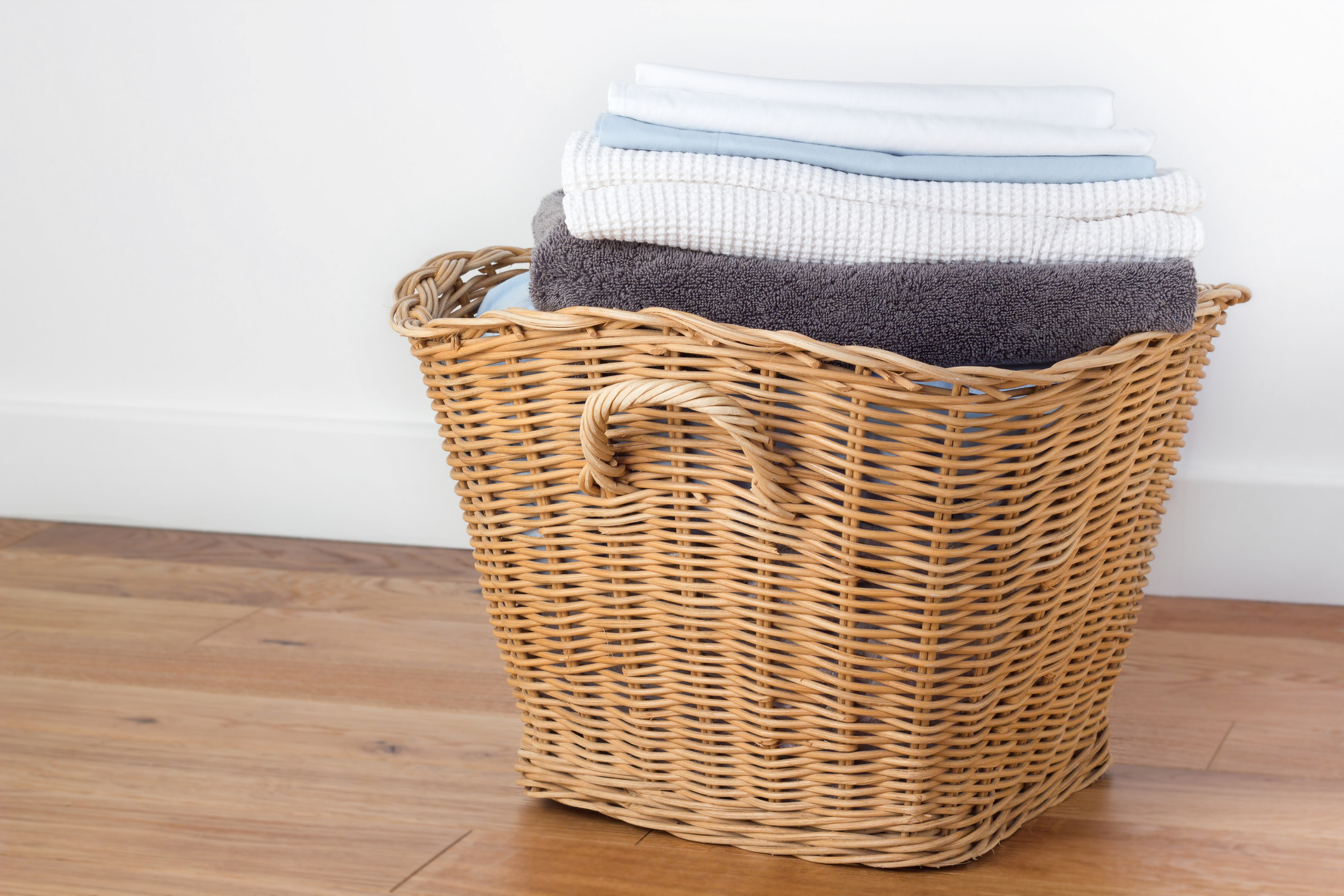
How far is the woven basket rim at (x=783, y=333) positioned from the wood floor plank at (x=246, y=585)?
46 cm

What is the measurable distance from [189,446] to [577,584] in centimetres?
83

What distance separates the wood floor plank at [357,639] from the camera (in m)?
1.07

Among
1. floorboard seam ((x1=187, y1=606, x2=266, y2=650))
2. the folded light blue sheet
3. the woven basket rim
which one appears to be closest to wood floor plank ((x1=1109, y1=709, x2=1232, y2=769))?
the woven basket rim

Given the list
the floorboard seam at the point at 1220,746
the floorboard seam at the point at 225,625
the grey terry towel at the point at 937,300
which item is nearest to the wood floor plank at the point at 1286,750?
the floorboard seam at the point at 1220,746

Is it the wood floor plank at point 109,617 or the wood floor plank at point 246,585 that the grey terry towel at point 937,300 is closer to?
the wood floor plank at point 246,585

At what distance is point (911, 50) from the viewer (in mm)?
1132

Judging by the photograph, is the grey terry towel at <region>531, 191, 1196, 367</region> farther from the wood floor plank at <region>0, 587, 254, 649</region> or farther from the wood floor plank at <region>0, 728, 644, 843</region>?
the wood floor plank at <region>0, 587, 254, 649</region>

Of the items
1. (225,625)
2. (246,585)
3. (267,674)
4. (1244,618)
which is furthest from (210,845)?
(1244,618)

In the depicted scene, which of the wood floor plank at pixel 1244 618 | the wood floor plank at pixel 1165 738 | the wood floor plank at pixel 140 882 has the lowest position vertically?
the wood floor plank at pixel 1244 618

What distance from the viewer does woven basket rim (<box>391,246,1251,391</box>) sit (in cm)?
61

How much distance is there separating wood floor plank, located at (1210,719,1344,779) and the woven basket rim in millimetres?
349

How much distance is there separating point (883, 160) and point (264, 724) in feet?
2.19

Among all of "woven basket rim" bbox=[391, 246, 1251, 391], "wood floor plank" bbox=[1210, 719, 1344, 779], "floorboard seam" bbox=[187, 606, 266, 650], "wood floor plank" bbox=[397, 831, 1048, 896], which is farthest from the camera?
"floorboard seam" bbox=[187, 606, 266, 650]

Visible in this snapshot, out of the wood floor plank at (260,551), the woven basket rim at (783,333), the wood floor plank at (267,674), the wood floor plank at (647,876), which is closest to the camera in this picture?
the woven basket rim at (783,333)
